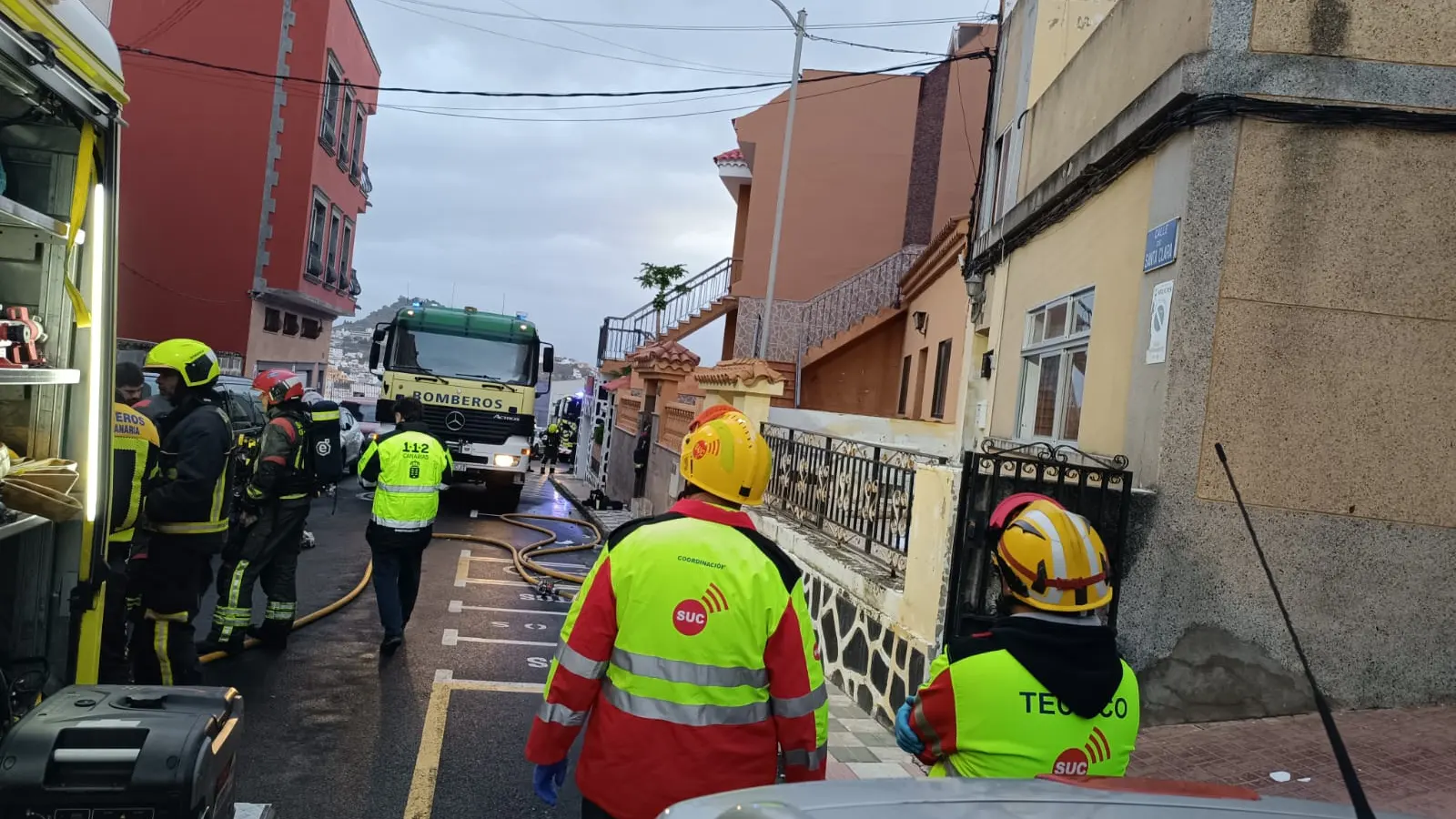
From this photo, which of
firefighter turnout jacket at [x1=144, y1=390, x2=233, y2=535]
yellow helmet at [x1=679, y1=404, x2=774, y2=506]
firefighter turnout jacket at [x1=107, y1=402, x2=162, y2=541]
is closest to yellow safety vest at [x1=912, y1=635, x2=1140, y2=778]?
yellow helmet at [x1=679, y1=404, x2=774, y2=506]

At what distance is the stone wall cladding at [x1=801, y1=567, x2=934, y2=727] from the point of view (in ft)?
18.7

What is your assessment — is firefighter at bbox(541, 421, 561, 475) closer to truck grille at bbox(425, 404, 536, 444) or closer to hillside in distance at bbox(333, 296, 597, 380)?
truck grille at bbox(425, 404, 536, 444)

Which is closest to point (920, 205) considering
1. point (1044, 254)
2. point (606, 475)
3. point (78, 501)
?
point (606, 475)

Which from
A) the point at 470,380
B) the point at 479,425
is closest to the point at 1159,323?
the point at 479,425

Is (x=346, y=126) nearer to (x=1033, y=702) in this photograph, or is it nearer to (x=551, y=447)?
(x=551, y=447)

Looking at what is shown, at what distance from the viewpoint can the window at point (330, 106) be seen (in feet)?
81.4

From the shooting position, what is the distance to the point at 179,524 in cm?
538

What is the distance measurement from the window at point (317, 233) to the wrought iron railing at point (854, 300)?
Answer: 42.2 feet

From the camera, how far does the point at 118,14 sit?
23.3 m

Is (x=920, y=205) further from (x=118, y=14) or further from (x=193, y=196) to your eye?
(x=118, y=14)

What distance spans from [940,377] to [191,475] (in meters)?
12.7

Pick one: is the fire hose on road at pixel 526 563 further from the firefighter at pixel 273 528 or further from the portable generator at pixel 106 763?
the portable generator at pixel 106 763

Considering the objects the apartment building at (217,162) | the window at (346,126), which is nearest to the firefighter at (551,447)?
the apartment building at (217,162)

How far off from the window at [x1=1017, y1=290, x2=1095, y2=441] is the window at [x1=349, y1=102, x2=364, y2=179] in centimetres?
2540
